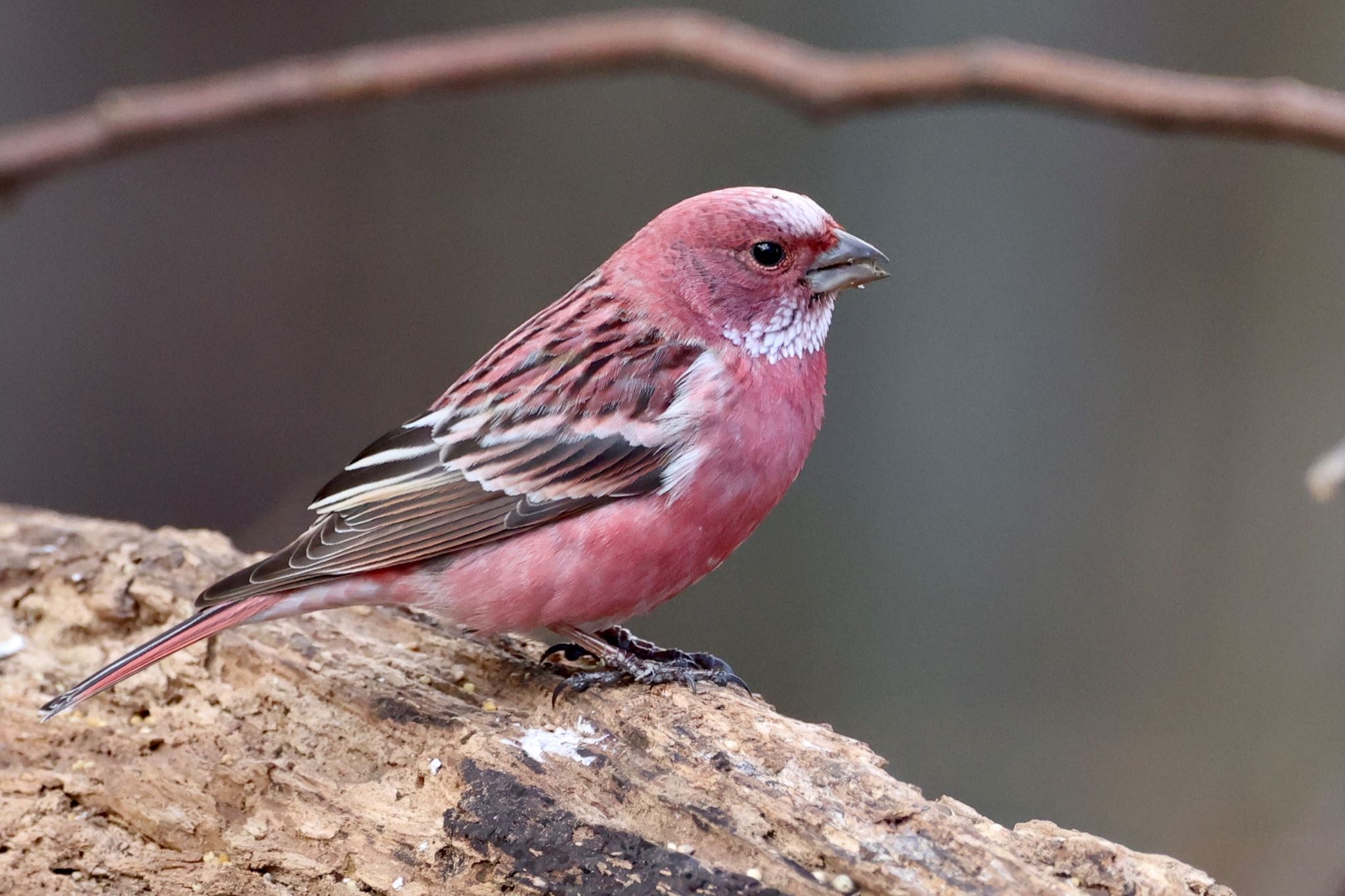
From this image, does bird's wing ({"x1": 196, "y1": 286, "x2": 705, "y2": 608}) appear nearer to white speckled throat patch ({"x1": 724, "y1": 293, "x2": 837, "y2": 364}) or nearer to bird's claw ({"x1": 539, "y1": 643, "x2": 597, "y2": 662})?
white speckled throat patch ({"x1": 724, "y1": 293, "x2": 837, "y2": 364})

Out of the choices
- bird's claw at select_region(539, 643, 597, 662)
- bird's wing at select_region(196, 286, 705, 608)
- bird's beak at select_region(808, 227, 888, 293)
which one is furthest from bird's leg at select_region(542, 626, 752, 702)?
bird's beak at select_region(808, 227, 888, 293)

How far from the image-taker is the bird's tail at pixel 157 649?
12.5ft

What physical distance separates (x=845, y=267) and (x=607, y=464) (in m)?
1.06

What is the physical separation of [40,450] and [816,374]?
5660mm

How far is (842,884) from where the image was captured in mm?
3008

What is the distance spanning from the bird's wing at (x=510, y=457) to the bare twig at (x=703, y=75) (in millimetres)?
1331

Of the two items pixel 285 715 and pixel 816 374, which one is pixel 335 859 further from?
pixel 816 374

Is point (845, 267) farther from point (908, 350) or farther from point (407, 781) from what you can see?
point (908, 350)

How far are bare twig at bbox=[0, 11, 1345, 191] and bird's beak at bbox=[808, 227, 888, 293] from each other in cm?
86

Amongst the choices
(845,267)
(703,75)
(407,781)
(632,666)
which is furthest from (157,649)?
(703,75)

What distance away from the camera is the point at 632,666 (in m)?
3.90

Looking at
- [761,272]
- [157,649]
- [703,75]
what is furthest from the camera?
[703,75]

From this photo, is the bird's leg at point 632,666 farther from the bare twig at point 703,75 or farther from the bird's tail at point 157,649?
the bare twig at point 703,75

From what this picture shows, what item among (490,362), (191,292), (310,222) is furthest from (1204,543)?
(191,292)
